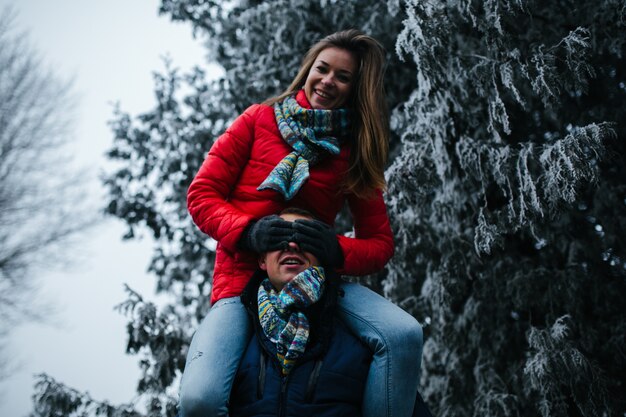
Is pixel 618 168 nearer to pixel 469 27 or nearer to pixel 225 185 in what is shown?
pixel 469 27

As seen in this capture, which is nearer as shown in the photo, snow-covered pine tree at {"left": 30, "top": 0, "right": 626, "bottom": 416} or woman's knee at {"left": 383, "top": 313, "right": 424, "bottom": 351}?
woman's knee at {"left": 383, "top": 313, "right": 424, "bottom": 351}

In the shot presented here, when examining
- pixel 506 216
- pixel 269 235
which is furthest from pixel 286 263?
pixel 506 216

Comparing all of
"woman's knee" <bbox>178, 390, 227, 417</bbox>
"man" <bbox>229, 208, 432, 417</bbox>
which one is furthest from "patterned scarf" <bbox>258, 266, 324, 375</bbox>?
"woman's knee" <bbox>178, 390, 227, 417</bbox>

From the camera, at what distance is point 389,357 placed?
193cm

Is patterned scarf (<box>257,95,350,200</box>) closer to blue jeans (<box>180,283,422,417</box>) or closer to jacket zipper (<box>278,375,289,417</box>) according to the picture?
blue jeans (<box>180,283,422,417</box>)

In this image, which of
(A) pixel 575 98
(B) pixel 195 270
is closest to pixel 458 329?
(A) pixel 575 98

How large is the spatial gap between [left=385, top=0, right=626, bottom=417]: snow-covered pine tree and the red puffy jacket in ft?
3.02

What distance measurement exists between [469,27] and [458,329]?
2038 millimetres

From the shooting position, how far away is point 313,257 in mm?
2064

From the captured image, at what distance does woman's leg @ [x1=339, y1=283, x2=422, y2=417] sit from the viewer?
1913 millimetres

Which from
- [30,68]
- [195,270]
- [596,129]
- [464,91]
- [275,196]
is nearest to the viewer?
[275,196]

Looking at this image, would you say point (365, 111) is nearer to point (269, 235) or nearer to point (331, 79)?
point (331, 79)

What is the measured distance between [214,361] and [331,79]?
4.14 ft

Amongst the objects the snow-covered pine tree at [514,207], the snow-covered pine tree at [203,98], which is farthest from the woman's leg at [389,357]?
the snow-covered pine tree at [203,98]
